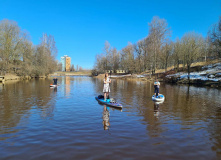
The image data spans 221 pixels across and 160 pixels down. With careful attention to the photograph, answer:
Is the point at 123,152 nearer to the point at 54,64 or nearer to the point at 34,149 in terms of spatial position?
the point at 34,149

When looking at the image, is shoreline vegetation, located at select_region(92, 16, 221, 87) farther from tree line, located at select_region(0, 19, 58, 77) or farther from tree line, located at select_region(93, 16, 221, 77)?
tree line, located at select_region(0, 19, 58, 77)

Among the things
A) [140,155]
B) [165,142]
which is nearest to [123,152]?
[140,155]

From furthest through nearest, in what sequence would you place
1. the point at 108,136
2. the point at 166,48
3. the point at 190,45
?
the point at 166,48
the point at 190,45
the point at 108,136

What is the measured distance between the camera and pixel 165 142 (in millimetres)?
6215

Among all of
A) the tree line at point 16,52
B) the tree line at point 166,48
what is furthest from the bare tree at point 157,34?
the tree line at point 16,52

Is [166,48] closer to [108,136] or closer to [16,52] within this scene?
[16,52]

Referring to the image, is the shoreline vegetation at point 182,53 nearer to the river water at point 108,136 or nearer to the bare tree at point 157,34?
the bare tree at point 157,34

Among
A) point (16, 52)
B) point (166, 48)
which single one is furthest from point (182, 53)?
point (16, 52)

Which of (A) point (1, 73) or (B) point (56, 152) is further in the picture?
(A) point (1, 73)

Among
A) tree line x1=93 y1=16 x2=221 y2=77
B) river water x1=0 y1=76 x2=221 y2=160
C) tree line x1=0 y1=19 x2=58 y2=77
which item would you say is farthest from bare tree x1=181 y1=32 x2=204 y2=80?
tree line x1=0 y1=19 x2=58 y2=77

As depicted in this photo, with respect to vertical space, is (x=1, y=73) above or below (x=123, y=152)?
above

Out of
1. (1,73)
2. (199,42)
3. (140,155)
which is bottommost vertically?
(140,155)

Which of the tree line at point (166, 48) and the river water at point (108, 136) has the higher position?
the tree line at point (166, 48)

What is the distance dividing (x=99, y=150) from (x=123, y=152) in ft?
2.75
